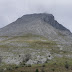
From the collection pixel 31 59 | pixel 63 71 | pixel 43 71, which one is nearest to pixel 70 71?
pixel 63 71

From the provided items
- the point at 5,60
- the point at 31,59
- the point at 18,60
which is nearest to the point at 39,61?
the point at 31,59

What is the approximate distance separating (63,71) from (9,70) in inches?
971

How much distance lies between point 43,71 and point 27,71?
292 inches

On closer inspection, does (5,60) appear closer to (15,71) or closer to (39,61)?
(39,61)

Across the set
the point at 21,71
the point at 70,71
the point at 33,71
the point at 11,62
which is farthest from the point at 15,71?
the point at 11,62

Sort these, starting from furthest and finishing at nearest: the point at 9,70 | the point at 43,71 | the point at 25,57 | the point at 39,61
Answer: the point at 25,57
the point at 39,61
the point at 9,70
the point at 43,71

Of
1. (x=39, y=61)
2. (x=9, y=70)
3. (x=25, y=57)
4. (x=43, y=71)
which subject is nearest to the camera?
(x=43, y=71)

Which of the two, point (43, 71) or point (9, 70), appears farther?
point (9, 70)

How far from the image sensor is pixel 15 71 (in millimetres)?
75500

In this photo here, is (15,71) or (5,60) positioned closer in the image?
(15,71)

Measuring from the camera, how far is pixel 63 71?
75062mm

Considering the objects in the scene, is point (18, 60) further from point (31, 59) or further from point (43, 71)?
point (43, 71)

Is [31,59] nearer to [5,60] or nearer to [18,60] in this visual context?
[18,60]

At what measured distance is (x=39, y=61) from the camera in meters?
106
